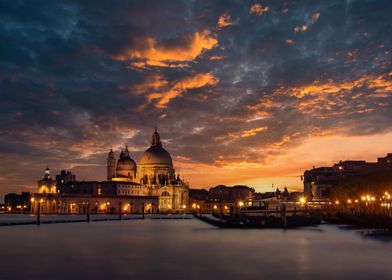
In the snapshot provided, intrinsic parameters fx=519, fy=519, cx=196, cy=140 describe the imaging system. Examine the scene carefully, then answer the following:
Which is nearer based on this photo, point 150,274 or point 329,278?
point 329,278

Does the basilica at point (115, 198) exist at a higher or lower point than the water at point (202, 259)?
higher

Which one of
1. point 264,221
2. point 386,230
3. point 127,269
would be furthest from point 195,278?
point 264,221

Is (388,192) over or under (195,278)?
over

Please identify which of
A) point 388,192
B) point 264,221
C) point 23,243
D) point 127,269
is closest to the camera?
point 127,269

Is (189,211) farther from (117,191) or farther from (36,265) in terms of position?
(36,265)

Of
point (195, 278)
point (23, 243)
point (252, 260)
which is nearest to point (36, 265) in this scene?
point (195, 278)

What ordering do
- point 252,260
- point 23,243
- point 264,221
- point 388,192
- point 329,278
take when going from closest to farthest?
point 329,278 < point 252,260 < point 23,243 < point 264,221 < point 388,192

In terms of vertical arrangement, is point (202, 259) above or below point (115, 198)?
below

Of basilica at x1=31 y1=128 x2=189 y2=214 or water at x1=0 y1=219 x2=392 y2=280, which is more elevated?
basilica at x1=31 y1=128 x2=189 y2=214

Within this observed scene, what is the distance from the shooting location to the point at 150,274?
1057 inches

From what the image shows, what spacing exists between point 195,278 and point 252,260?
7.94m

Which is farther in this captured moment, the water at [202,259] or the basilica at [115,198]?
the basilica at [115,198]

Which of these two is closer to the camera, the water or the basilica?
the water

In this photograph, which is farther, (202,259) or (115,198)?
(115,198)
